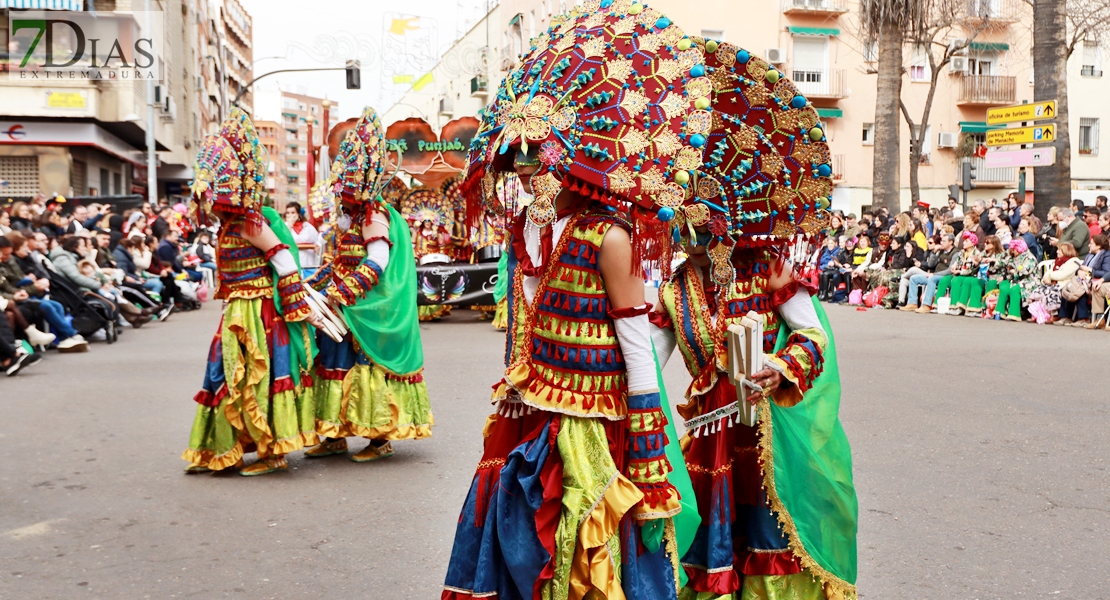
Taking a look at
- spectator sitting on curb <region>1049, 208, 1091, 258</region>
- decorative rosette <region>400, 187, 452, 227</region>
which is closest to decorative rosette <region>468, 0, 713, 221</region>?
spectator sitting on curb <region>1049, 208, 1091, 258</region>

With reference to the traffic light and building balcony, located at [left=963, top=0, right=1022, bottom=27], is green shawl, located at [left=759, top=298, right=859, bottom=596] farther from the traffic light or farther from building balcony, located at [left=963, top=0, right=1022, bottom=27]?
building balcony, located at [left=963, top=0, right=1022, bottom=27]

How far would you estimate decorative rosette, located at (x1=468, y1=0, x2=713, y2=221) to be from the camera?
2914 mm

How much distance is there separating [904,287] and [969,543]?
48.6ft

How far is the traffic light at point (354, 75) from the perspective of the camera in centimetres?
2561

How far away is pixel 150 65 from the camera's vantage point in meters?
31.0

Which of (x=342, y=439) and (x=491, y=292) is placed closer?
(x=342, y=439)

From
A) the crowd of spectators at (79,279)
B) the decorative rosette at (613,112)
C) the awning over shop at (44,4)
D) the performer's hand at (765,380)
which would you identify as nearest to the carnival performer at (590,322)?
the decorative rosette at (613,112)

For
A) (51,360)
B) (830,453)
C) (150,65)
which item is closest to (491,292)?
(51,360)

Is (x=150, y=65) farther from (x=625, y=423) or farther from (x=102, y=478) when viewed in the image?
(x=625, y=423)

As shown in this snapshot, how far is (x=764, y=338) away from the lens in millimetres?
3762

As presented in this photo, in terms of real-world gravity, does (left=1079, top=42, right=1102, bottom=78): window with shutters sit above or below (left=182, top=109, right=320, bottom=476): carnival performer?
above

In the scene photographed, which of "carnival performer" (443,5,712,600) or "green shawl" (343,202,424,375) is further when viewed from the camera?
"green shawl" (343,202,424,375)

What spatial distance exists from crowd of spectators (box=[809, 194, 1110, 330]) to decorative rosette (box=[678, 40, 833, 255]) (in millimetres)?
9675

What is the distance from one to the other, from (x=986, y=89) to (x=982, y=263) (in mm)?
25234
